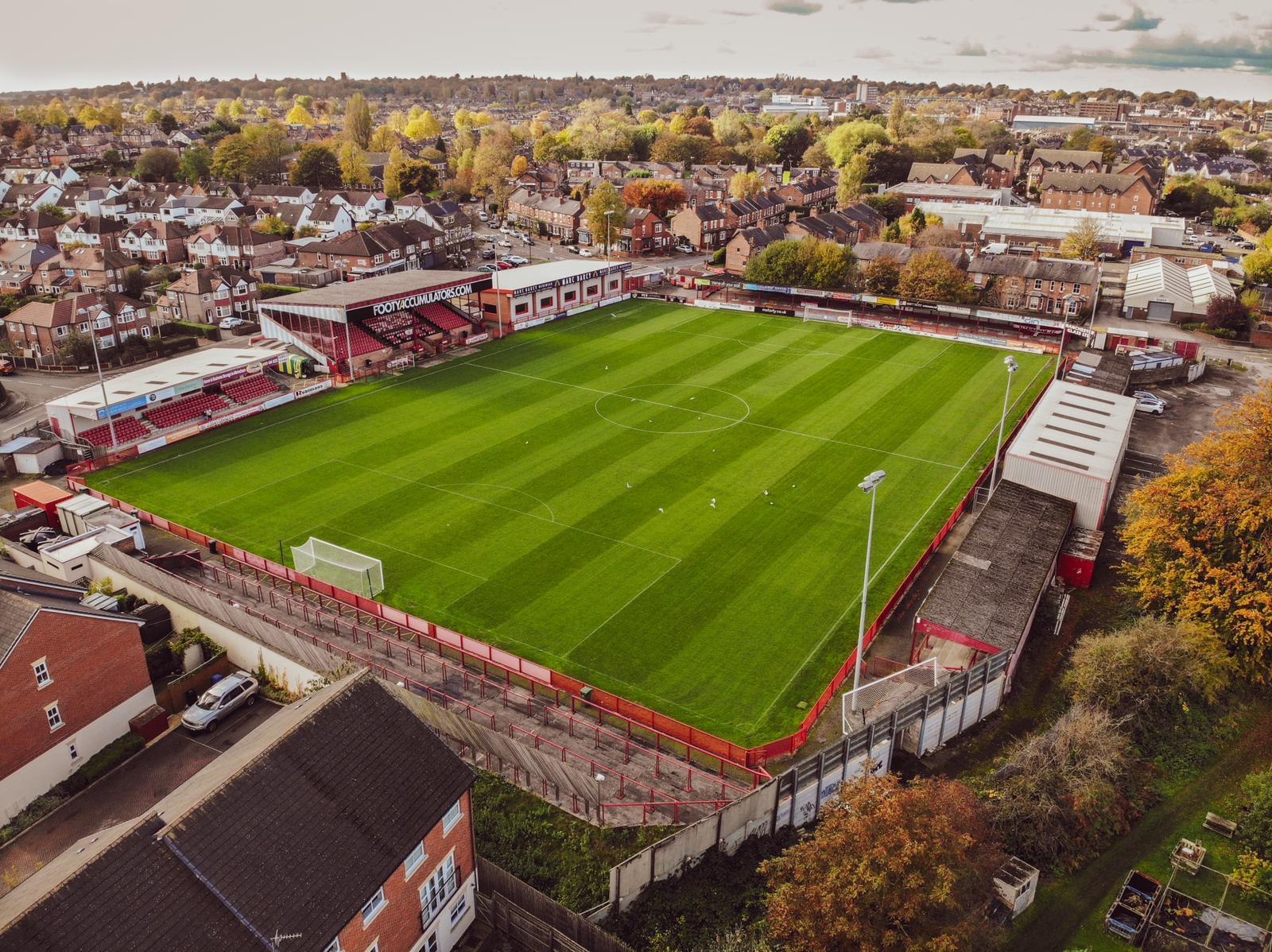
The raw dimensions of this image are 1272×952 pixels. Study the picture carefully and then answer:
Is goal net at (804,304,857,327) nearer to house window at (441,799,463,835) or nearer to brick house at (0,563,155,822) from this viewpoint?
brick house at (0,563,155,822)

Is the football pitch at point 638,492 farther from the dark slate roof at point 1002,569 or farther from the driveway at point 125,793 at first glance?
the driveway at point 125,793

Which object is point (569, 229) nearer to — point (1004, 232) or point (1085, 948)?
point (1004, 232)

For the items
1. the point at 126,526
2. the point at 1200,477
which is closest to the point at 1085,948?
the point at 1200,477

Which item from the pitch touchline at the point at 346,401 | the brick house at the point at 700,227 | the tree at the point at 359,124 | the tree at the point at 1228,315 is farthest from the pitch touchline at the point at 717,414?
the tree at the point at 359,124

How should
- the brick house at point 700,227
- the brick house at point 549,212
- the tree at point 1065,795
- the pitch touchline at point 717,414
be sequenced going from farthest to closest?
the brick house at point 549,212 < the brick house at point 700,227 < the pitch touchline at point 717,414 < the tree at point 1065,795

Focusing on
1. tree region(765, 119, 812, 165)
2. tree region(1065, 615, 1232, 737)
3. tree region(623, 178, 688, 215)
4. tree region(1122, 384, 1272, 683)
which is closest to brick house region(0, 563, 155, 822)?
tree region(1065, 615, 1232, 737)

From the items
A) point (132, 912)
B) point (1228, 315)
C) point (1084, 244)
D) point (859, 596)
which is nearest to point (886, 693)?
point (859, 596)
